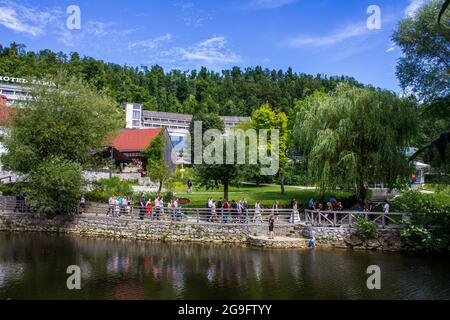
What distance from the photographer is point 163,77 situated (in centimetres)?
13900

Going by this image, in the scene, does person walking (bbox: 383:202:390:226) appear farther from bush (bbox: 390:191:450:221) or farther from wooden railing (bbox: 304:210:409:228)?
bush (bbox: 390:191:450:221)

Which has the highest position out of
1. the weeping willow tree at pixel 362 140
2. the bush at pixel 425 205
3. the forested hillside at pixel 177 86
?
the forested hillside at pixel 177 86

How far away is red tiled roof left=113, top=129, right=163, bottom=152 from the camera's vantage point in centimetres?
5334

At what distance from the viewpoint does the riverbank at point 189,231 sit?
75.2ft

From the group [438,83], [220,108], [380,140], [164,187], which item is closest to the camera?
[380,140]

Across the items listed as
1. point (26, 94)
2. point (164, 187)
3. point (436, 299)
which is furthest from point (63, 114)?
point (436, 299)

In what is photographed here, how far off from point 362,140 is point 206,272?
13.8m

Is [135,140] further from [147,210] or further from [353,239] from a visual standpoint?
[353,239]

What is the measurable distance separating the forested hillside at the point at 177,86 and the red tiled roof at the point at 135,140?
1819 inches

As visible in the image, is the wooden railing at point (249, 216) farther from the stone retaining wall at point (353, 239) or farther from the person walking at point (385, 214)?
the stone retaining wall at point (353, 239)

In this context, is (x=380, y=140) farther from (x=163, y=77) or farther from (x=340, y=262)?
(x=163, y=77)

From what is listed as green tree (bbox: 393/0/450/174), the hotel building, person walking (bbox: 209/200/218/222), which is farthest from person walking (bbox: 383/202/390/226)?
the hotel building
